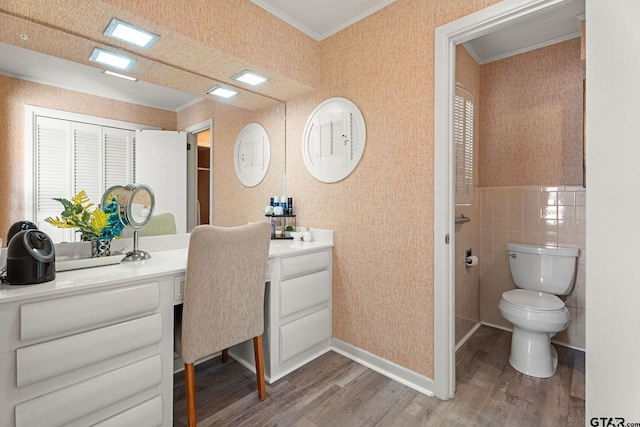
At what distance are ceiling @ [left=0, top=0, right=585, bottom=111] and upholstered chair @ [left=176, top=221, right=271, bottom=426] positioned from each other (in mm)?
1006

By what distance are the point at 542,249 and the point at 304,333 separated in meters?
1.94

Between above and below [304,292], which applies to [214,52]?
above

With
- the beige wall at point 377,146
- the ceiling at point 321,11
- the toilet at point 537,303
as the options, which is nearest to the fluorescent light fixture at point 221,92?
the beige wall at point 377,146

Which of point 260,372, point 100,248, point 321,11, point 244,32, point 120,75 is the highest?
point 321,11

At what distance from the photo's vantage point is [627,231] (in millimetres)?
552

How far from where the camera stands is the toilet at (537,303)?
185 cm

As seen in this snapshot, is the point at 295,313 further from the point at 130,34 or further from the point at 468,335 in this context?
the point at 130,34

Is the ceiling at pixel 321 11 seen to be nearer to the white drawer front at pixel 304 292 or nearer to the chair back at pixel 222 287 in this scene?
the chair back at pixel 222 287

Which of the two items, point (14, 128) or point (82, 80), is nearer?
point (14, 128)

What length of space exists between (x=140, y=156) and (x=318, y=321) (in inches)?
62.0

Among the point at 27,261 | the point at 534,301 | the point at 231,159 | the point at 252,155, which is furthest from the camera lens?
the point at 252,155

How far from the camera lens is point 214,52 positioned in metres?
1.69

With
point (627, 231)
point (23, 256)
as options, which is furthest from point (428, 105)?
point (23, 256)

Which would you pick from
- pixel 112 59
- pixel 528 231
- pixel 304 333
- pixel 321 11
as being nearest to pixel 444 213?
pixel 304 333
